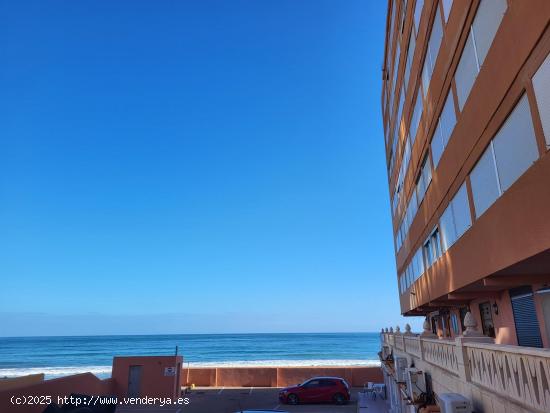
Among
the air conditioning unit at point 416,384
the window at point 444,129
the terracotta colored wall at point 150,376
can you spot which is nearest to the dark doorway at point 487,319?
the air conditioning unit at point 416,384

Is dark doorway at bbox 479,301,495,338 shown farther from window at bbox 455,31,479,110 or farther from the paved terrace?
the paved terrace

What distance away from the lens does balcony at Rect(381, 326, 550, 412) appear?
3848 mm

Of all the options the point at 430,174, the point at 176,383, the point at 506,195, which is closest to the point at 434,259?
the point at 430,174

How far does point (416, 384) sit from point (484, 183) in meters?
5.76

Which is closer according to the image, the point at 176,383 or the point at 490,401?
the point at 490,401

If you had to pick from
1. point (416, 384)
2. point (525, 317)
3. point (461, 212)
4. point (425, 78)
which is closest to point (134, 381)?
point (416, 384)

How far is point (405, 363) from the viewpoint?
46.1 ft

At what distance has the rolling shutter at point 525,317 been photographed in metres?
8.80

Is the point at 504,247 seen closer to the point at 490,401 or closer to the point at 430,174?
the point at 490,401

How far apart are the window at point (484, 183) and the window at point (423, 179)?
4.96 m

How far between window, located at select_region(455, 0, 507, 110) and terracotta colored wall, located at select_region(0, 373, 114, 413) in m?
18.0

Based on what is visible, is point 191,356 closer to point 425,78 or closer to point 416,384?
point 416,384

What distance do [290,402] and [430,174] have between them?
17.9m

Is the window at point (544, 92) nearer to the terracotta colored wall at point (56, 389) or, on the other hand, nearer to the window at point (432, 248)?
the window at point (432, 248)
